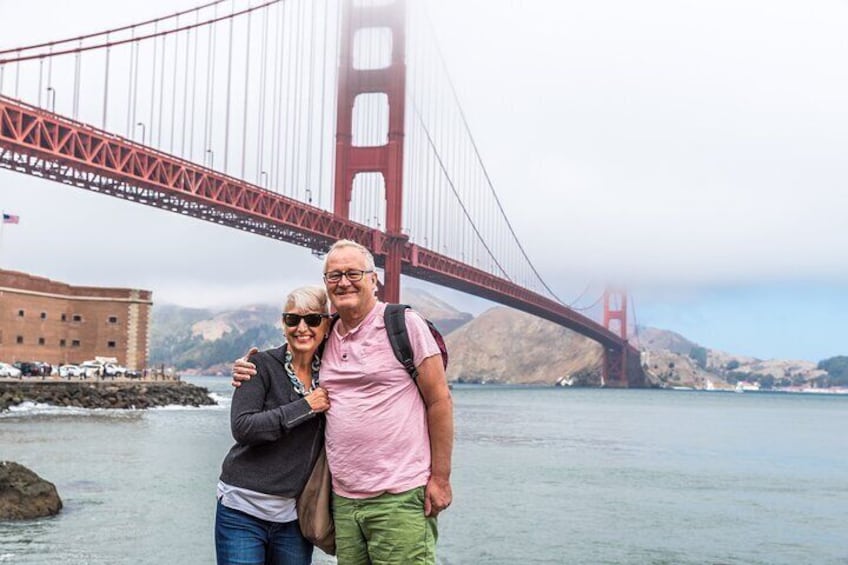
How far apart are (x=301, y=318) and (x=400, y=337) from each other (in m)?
0.36

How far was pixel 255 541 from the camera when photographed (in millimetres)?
3023

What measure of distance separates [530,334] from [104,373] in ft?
313

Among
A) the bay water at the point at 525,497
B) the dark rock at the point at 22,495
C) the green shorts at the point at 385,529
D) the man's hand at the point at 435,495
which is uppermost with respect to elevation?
the man's hand at the point at 435,495

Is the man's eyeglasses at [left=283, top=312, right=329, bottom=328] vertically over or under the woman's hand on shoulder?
over

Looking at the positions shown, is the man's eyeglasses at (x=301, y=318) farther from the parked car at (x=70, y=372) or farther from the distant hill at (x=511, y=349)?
the distant hill at (x=511, y=349)

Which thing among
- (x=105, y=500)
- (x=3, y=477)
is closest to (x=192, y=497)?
(x=105, y=500)

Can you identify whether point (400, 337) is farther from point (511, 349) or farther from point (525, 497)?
point (511, 349)

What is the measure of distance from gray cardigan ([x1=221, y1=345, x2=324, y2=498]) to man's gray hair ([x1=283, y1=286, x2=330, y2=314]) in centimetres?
16

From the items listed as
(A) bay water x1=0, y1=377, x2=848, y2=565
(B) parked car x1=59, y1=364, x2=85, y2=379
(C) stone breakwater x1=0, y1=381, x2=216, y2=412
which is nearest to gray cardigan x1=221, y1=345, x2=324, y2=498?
(A) bay water x1=0, y1=377, x2=848, y2=565

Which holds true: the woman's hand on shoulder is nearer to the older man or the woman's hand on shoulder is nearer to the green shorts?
the older man

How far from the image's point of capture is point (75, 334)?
147ft

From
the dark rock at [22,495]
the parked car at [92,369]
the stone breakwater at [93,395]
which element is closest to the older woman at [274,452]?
the dark rock at [22,495]

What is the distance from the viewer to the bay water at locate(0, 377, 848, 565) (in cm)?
987

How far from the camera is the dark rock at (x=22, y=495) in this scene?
32.1ft
